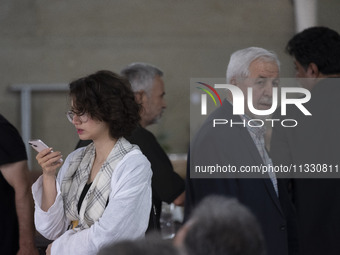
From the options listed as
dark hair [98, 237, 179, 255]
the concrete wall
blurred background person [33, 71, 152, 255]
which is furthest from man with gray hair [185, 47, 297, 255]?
the concrete wall

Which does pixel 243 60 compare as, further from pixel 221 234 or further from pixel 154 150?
pixel 221 234

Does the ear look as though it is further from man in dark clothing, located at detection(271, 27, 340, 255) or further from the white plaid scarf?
the white plaid scarf

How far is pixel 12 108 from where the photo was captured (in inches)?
246

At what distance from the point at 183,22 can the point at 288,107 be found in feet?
9.97

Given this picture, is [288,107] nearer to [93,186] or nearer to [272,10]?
[93,186]

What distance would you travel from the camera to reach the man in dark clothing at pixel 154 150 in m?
3.10

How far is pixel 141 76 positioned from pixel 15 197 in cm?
98

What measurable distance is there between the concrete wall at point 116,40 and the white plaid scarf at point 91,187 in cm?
345

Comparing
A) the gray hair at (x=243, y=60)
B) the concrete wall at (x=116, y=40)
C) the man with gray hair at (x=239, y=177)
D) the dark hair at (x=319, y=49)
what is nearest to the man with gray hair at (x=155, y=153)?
the man with gray hair at (x=239, y=177)

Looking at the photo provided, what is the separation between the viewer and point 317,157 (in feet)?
10.7

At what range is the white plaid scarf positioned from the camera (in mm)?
2514

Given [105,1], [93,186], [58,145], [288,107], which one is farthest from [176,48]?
[93,186]

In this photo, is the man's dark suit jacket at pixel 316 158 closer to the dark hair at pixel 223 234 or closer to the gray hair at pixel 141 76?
the gray hair at pixel 141 76

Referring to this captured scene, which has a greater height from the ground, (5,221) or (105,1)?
(105,1)
